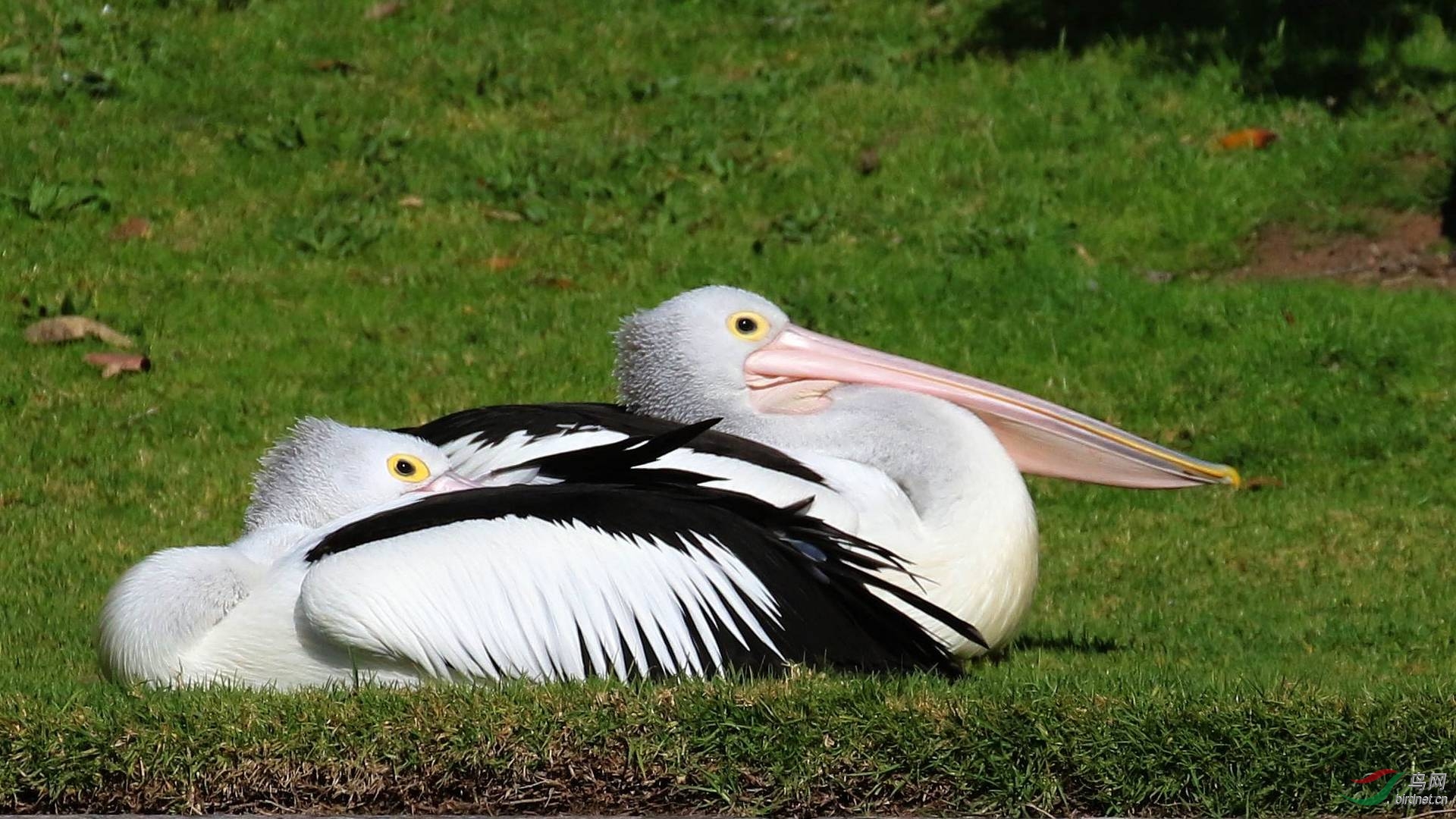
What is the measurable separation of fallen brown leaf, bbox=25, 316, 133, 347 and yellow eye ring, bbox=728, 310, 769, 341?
145 inches

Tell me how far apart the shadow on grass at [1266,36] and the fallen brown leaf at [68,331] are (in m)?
5.16

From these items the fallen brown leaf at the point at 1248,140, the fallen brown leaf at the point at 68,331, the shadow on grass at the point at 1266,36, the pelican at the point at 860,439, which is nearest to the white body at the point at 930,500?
the pelican at the point at 860,439

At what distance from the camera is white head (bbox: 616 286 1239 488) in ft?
20.5

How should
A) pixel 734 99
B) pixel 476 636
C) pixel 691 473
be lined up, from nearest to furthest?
1. pixel 476 636
2. pixel 691 473
3. pixel 734 99

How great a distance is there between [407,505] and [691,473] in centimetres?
70

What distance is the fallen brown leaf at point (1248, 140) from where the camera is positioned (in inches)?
428

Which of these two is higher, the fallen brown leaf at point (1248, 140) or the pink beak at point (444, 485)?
the pink beak at point (444, 485)

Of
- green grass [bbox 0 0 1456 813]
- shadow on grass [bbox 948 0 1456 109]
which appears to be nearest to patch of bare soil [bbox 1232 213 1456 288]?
green grass [bbox 0 0 1456 813]

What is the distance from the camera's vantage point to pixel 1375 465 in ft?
26.5

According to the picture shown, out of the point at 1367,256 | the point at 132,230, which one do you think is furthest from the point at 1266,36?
the point at 132,230

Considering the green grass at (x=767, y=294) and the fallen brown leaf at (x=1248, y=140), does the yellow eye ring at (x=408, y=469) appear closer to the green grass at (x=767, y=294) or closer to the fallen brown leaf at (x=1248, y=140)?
the green grass at (x=767, y=294)

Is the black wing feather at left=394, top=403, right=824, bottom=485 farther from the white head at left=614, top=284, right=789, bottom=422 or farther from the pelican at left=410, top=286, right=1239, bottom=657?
the white head at left=614, top=284, right=789, bottom=422

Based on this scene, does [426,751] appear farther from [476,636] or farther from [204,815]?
[476,636]

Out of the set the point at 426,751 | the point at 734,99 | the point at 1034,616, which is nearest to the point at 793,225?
the point at 734,99
